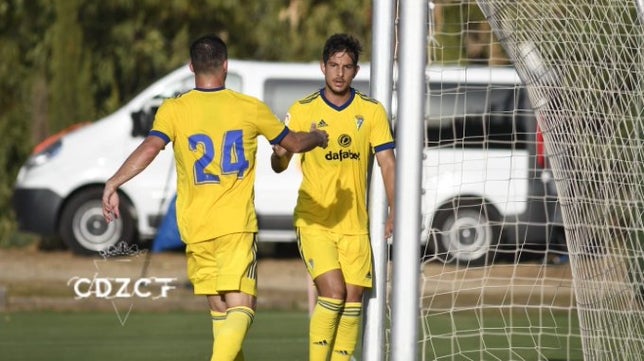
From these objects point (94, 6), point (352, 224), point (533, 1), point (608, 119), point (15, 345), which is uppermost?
point (94, 6)

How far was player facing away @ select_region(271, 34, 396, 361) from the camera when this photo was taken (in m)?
9.11

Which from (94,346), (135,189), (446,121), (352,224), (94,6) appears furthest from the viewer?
(94,6)

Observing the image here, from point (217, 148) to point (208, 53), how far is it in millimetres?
513

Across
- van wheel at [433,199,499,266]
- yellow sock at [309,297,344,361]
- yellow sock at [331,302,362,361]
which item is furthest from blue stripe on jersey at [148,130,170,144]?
van wheel at [433,199,499,266]

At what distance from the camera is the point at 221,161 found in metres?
8.23

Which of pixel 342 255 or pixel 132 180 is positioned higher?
pixel 132 180

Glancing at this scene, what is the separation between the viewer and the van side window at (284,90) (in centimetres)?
1850

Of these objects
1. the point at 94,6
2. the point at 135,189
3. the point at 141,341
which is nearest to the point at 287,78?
the point at 135,189

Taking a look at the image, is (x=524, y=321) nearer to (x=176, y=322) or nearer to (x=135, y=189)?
(x=176, y=322)

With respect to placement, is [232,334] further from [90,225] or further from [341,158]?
[90,225]

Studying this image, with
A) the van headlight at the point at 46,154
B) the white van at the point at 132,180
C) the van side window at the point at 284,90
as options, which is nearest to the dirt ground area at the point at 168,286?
the white van at the point at 132,180

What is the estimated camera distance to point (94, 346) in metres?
12.1

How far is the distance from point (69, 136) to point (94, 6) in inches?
172

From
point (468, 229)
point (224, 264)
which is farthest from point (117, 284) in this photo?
point (224, 264)
